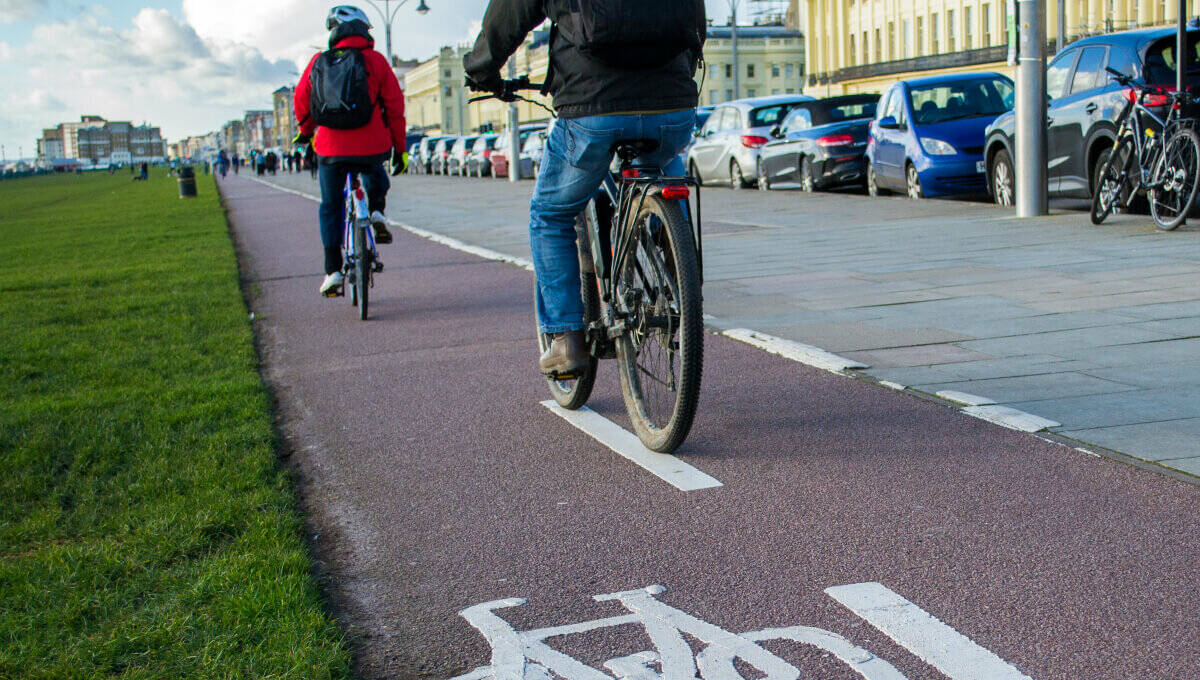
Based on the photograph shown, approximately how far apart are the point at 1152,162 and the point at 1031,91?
2379 mm

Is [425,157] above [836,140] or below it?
above

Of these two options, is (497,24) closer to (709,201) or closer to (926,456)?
(926,456)

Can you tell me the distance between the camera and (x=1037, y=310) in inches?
289

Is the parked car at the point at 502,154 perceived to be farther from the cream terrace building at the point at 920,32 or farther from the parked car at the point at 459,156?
the cream terrace building at the point at 920,32

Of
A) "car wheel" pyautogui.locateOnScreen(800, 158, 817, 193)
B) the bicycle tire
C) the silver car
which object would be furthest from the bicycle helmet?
the silver car

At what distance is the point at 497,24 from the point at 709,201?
16.9 meters

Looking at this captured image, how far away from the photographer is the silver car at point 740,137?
985 inches

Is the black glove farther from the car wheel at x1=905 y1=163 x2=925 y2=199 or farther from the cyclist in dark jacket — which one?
the car wheel at x1=905 y1=163 x2=925 y2=199

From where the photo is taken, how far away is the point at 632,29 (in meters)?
4.25

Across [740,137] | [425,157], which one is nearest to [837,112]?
[740,137]

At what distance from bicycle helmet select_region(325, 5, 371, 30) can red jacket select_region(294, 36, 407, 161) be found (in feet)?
0.35

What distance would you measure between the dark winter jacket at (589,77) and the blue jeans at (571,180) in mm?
46

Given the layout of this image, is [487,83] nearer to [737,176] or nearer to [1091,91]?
[1091,91]

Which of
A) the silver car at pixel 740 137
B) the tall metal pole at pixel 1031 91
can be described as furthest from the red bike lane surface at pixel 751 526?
the silver car at pixel 740 137
